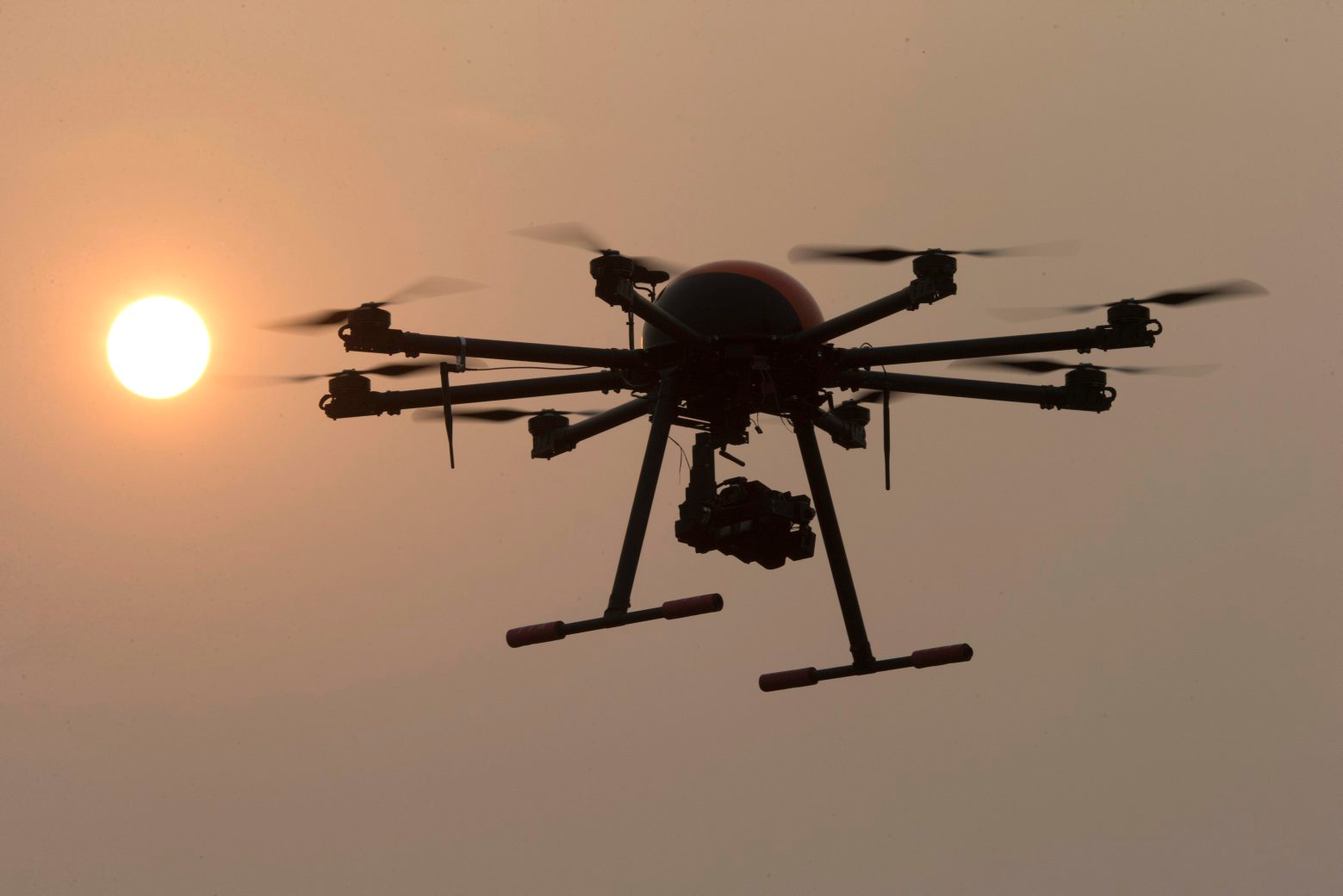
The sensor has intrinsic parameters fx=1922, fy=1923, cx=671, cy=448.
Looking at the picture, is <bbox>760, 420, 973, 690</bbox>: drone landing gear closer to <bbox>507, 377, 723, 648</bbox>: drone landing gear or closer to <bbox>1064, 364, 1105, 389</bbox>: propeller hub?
<bbox>507, 377, 723, 648</bbox>: drone landing gear

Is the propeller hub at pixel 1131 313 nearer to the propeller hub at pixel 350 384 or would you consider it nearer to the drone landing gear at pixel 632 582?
the drone landing gear at pixel 632 582

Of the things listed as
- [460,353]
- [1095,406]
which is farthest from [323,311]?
[1095,406]

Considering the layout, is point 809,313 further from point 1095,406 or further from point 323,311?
point 323,311

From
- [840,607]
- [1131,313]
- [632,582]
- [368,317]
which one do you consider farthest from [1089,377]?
[368,317]

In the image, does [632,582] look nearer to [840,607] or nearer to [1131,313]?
[840,607]

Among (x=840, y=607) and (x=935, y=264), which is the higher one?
(x=935, y=264)

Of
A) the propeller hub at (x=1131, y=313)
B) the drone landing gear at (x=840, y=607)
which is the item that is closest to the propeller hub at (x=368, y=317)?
the drone landing gear at (x=840, y=607)
